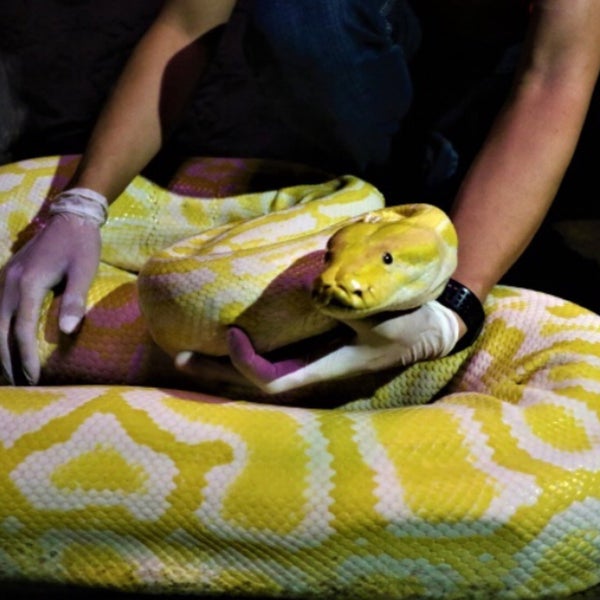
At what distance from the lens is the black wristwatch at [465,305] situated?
6.18ft

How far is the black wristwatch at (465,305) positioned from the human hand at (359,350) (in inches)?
1.3

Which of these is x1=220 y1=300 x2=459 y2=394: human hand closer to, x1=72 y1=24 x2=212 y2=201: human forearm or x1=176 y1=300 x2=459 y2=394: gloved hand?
x1=176 y1=300 x2=459 y2=394: gloved hand

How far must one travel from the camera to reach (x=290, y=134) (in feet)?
11.9

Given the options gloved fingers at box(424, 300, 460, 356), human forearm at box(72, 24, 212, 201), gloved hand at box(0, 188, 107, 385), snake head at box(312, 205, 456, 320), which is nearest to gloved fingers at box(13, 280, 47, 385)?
gloved hand at box(0, 188, 107, 385)

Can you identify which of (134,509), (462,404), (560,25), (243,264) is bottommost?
(134,509)

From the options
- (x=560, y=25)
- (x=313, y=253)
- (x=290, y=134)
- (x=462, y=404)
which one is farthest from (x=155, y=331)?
(x=290, y=134)

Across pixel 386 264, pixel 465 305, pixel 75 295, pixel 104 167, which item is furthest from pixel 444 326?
pixel 104 167

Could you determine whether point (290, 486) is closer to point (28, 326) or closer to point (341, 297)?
point (341, 297)

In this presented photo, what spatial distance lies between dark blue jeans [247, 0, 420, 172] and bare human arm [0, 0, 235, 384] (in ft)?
0.74

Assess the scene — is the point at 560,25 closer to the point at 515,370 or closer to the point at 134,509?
the point at 515,370

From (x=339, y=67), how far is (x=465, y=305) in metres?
1.08

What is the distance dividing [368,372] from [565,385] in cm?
47

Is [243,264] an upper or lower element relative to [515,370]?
upper

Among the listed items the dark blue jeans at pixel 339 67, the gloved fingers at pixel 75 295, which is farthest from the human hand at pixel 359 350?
the dark blue jeans at pixel 339 67
